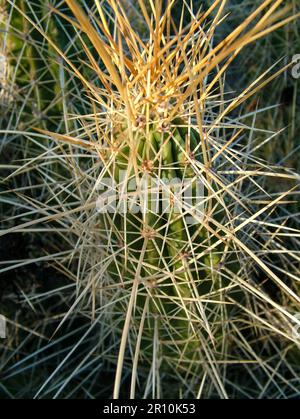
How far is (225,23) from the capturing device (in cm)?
161

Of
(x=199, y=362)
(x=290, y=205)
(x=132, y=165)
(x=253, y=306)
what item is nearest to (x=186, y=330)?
(x=199, y=362)

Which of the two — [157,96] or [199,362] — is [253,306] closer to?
[199,362]
